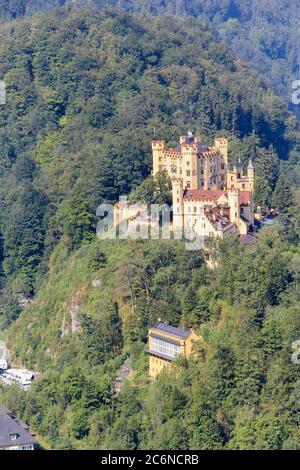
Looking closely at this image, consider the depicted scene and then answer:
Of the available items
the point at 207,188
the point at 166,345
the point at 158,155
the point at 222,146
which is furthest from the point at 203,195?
the point at 166,345

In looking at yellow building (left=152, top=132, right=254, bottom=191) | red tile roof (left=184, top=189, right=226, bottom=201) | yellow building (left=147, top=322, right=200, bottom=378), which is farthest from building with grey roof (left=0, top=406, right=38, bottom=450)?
→ yellow building (left=152, top=132, right=254, bottom=191)

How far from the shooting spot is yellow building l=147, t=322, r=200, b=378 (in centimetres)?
6084

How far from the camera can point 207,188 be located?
2721 inches

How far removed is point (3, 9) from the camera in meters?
140

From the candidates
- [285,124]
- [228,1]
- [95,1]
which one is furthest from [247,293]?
[228,1]

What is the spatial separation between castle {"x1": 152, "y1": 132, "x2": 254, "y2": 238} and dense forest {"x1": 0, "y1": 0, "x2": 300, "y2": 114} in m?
89.6

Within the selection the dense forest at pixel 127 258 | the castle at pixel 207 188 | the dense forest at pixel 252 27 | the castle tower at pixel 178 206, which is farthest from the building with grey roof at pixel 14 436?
the dense forest at pixel 252 27

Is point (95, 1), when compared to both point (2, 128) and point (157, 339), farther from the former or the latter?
point (157, 339)

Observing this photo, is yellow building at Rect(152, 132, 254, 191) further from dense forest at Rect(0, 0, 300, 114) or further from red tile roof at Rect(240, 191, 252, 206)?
dense forest at Rect(0, 0, 300, 114)

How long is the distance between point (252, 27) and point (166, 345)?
→ 134m

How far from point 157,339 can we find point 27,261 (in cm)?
2101

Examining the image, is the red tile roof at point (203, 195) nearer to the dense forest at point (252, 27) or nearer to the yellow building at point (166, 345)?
the yellow building at point (166, 345)

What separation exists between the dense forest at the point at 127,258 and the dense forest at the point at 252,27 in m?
55.9

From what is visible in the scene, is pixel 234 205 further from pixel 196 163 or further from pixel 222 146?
pixel 222 146
